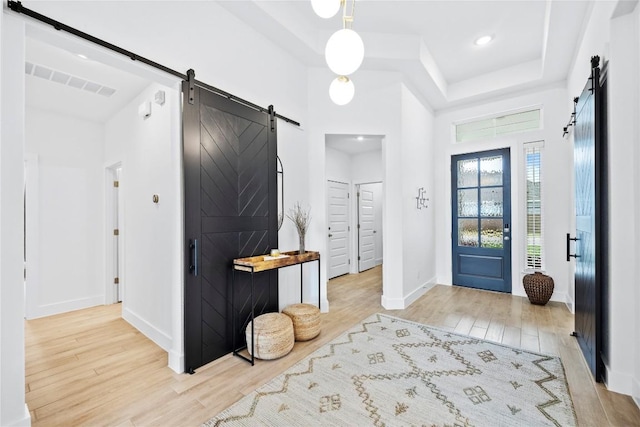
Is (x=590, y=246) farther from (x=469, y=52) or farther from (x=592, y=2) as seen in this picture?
(x=469, y=52)

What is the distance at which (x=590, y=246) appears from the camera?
236 cm

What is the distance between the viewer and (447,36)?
12.2ft

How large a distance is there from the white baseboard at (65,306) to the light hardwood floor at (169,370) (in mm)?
170

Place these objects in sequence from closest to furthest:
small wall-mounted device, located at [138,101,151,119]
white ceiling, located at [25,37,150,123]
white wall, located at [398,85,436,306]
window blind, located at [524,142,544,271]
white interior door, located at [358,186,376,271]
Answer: white ceiling, located at [25,37,150,123] < small wall-mounted device, located at [138,101,151,119] < white wall, located at [398,85,436,306] < window blind, located at [524,142,544,271] < white interior door, located at [358,186,376,271]

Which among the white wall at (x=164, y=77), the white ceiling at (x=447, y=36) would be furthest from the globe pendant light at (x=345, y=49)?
the white ceiling at (x=447, y=36)

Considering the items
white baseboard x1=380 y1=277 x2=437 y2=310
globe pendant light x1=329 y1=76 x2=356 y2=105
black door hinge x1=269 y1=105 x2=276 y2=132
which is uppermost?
black door hinge x1=269 y1=105 x2=276 y2=132

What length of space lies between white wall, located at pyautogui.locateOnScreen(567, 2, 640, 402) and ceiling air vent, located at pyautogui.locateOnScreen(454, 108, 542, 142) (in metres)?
2.75

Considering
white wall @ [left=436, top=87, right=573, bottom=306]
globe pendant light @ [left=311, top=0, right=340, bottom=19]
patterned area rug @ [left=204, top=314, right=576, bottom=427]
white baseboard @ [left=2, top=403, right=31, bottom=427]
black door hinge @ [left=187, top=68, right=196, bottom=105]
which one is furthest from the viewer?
white wall @ [left=436, top=87, right=573, bottom=306]

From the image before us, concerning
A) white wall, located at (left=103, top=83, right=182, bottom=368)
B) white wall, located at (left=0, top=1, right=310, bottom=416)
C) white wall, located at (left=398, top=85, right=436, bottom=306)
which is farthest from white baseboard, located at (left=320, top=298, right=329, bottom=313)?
white wall, located at (left=103, top=83, right=182, bottom=368)

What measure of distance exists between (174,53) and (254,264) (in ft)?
6.13

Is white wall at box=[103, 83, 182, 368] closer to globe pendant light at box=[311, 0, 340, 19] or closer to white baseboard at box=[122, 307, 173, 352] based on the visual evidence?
white baseboard at box=[122, 307, 173, 352]

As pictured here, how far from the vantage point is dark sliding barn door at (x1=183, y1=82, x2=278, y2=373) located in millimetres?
2412

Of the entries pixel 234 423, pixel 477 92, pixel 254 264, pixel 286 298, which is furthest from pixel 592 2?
pixel 234 423

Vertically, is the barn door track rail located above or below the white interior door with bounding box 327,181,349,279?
above
